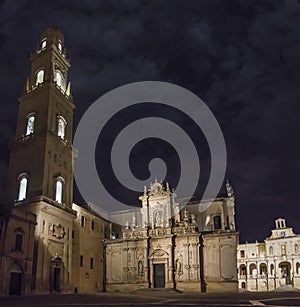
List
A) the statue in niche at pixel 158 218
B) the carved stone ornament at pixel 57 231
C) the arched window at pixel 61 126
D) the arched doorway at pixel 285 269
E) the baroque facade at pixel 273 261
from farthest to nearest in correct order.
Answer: the arched doorway at pixel 285 269, the baroque facade at pixel 273 261, the statue in niche at pixel 158 218, the arched window at pixel 61 126, the carved stone ornament at pixel 57 231

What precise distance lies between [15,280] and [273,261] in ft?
169

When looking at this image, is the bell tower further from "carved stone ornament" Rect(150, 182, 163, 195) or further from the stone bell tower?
"carved stone ornament" Rect(150, 182, 163, 195)

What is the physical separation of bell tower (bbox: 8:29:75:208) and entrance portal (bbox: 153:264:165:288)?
13579 millimetres

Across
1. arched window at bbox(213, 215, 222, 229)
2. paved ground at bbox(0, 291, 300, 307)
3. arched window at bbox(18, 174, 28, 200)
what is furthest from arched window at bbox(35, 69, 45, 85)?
arched window at bbox(213, 215, 222, 229)

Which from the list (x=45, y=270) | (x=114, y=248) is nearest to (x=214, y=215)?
(x=114, y=248)

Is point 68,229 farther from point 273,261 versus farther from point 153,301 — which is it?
point 273,261

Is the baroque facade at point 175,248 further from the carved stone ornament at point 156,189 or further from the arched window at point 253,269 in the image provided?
the arched window at point 253,269

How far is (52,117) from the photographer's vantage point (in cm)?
3856

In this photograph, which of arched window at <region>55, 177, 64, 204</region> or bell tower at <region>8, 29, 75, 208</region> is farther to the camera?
arched window at <region>55, 177, 64, 204</region>

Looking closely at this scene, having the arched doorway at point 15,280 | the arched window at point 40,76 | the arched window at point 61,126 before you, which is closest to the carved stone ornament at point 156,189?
the arched window at point 61,126

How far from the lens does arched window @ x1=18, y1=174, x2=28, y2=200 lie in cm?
3594

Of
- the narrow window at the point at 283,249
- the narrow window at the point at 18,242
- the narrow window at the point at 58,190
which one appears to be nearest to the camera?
the narrow window at the point at 18,242

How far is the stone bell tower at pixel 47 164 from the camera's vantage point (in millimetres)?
32625

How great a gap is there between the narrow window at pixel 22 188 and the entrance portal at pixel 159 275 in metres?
18.0
